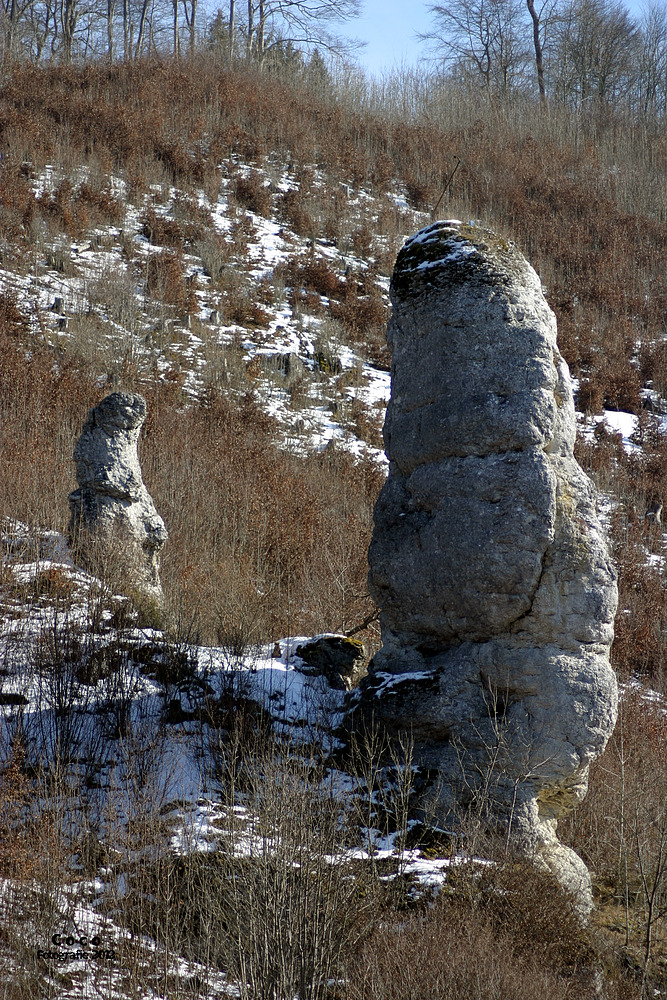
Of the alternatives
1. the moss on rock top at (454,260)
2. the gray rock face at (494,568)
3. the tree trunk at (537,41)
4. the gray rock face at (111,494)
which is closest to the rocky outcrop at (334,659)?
the gray rock face at (494,568)

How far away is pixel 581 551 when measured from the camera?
4113 millimetres

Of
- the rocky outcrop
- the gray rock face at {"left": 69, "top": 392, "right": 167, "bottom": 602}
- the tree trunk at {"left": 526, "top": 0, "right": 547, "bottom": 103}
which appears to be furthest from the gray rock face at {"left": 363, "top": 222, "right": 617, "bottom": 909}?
the tree trunk at {"left": 526, "top": 0, "right": 547, "bottom": 103}

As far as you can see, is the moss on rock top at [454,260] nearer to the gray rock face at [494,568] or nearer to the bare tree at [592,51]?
the gray rock face at [494,568]

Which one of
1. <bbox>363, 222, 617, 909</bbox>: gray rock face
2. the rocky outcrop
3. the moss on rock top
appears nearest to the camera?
<bbox>363, 222, 617, 909</bbox>: gray rock face

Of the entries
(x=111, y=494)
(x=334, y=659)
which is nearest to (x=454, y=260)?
(x=334, y=659)

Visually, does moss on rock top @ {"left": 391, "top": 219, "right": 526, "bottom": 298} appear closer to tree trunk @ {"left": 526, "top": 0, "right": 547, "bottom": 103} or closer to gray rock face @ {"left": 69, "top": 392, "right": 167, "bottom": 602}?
gray rock face @ {"left": 69, "top": 392, "right": 167, "bottom": 602}

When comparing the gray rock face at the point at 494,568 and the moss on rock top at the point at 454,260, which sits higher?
the moss on rock top at the point at 454,260

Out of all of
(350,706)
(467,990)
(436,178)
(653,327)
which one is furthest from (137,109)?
(467,990)

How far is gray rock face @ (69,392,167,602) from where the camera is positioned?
6.49 metres

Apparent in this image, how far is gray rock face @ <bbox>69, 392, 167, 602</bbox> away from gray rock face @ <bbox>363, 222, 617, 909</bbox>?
266cm

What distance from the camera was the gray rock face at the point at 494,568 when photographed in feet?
13.2

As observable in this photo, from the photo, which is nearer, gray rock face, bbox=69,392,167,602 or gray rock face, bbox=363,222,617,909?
gray rock face, bbox=363,222,617,909

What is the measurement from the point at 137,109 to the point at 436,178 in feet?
24.2

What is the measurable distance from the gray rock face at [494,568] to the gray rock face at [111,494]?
2.66m
